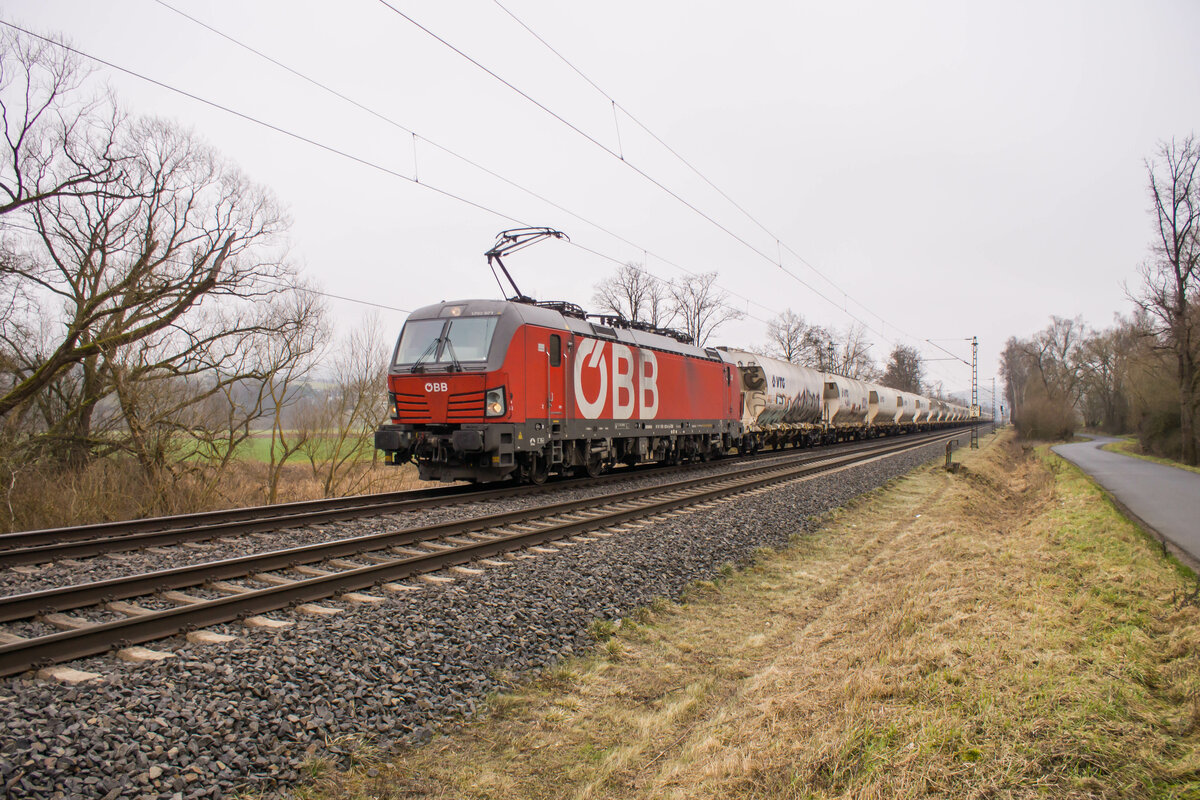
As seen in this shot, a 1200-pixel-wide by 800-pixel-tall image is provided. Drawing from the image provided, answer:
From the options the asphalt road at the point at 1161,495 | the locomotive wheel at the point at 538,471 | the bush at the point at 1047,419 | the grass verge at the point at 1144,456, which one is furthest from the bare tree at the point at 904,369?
the locomotive wheel at the point at 538,471

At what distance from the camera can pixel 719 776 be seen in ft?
10.2

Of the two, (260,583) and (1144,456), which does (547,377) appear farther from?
(1144,456)

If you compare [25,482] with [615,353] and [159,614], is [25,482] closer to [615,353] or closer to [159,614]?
[159,614]

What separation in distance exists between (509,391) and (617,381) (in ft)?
12.7

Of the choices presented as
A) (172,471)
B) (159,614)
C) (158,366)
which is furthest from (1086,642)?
(158,366)

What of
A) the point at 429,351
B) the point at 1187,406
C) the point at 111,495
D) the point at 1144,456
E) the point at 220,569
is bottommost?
the point at 1144,456

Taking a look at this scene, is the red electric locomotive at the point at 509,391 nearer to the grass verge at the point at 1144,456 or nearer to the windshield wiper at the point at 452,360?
the windshield wiper at the point at 452,360

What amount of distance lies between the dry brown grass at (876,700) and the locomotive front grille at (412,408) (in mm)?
6686

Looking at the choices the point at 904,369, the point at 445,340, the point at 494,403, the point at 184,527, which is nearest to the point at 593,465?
the point at 494,403

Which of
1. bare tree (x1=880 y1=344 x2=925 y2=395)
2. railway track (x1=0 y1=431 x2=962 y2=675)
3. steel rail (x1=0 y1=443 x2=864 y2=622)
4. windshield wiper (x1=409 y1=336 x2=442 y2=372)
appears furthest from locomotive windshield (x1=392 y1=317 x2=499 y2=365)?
bare tree (x1=880 y1=344 x2=925 y2=395)

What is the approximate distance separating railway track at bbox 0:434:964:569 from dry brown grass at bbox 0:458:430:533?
3.37 metres

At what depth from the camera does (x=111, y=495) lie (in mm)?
11742

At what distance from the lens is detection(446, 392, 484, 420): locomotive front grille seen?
11393 mm

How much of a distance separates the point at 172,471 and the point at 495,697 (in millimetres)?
12319
